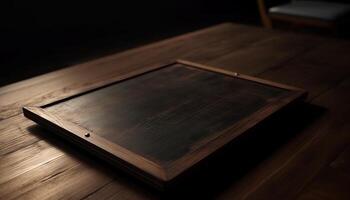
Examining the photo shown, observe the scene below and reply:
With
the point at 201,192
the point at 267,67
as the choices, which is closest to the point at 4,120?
the point at 201,192

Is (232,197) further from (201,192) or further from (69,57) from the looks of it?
(69,57)

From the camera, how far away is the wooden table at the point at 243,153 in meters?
0.72

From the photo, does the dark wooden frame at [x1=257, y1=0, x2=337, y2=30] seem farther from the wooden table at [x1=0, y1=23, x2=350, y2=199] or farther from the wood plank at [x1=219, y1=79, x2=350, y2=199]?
the wood plank at [x1=219, y1=79, x2=350, y2=199]

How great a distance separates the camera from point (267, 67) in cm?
135

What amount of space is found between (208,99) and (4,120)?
22.2 inches

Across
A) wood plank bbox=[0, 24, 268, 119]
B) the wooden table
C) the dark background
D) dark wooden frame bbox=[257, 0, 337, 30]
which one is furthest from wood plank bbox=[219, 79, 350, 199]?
the dark background

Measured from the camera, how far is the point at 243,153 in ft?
2.75

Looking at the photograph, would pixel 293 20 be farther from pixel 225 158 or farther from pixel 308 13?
pixel 225 158

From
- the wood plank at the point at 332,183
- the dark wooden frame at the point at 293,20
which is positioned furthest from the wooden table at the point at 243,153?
the dark wooden frame at the point at 293,20

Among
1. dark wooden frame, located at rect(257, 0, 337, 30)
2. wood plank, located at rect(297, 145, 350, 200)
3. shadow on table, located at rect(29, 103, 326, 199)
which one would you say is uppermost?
shadow on table, located at rect(29, 103, 326, 199)

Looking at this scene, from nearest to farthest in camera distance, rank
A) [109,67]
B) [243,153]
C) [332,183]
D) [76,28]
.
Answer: [332,183], [243,153], [109,67], [76,28]

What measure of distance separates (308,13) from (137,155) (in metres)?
2.24

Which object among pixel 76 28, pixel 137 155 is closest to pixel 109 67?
pixel 137 155

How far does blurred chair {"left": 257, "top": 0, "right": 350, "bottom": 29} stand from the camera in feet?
8.40
